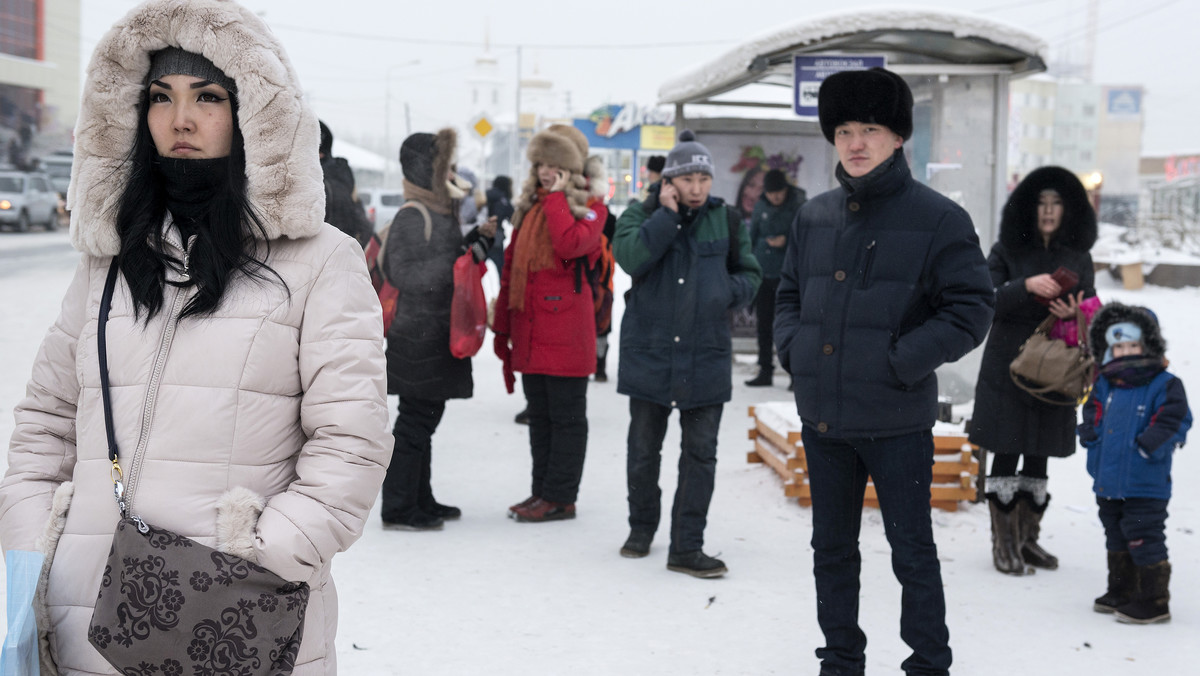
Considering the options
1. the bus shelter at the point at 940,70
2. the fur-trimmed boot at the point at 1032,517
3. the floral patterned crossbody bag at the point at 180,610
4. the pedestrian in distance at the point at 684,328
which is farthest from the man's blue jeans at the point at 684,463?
the bus shelter at the point at 940,70

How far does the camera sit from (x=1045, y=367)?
4645mm

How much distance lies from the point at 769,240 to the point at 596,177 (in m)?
4.28

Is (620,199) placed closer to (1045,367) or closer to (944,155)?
(944,155)

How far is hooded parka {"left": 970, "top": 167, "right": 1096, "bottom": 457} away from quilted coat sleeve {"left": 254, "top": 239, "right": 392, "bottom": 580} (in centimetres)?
355

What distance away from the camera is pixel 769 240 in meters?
9.75

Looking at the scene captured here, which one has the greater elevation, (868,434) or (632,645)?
(868,434)

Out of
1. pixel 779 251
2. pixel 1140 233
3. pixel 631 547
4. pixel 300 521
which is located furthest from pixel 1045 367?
pixel 1140 233

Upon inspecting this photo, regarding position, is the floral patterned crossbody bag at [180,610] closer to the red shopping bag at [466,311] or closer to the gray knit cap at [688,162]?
the gray knit cap at [688,162]

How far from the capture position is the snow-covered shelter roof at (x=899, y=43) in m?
7.25

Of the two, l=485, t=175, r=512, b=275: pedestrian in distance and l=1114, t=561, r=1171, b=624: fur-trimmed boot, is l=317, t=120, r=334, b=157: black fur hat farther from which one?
l=485, t=175, r=512, b=275: pedestrian in distance

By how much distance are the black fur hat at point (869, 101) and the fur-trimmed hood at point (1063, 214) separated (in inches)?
61.6

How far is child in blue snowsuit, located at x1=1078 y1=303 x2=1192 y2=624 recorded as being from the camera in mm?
4273

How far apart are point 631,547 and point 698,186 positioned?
1690 mm

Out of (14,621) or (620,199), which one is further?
(620,199)
